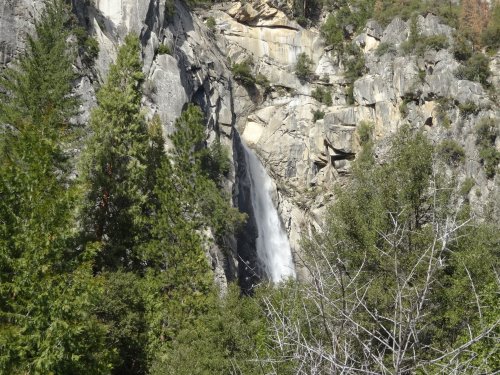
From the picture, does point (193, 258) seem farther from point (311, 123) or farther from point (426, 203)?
point (311, 123)

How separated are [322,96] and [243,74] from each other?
7764 mm

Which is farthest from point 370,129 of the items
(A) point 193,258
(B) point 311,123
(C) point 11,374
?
(C) point 11,374

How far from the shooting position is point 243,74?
1847 inches

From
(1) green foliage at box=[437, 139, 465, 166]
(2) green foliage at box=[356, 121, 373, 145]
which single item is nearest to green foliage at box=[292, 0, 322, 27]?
(2) green foliage at box=[356, 121, 373, 145]

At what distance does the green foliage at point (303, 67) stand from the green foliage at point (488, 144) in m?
16.9

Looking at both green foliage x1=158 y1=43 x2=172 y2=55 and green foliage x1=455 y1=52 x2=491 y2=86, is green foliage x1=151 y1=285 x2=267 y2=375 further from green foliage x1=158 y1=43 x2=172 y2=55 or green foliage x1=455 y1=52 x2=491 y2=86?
green foliage x1=455 y1=52 x2=491 y2=86

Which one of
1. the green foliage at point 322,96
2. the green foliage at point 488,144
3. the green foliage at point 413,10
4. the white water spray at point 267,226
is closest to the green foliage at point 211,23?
the green foliage at point 322,96

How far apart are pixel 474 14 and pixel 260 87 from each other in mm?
21833

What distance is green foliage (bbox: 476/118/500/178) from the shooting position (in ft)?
124

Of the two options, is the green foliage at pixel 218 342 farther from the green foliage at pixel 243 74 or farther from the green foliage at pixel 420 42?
the green foliage at pixel 420 42

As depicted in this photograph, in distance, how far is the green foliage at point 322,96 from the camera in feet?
156

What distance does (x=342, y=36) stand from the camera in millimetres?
51156

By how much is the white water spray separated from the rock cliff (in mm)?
1209

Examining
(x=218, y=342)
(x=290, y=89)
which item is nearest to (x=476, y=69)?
(x=290, y=89)
